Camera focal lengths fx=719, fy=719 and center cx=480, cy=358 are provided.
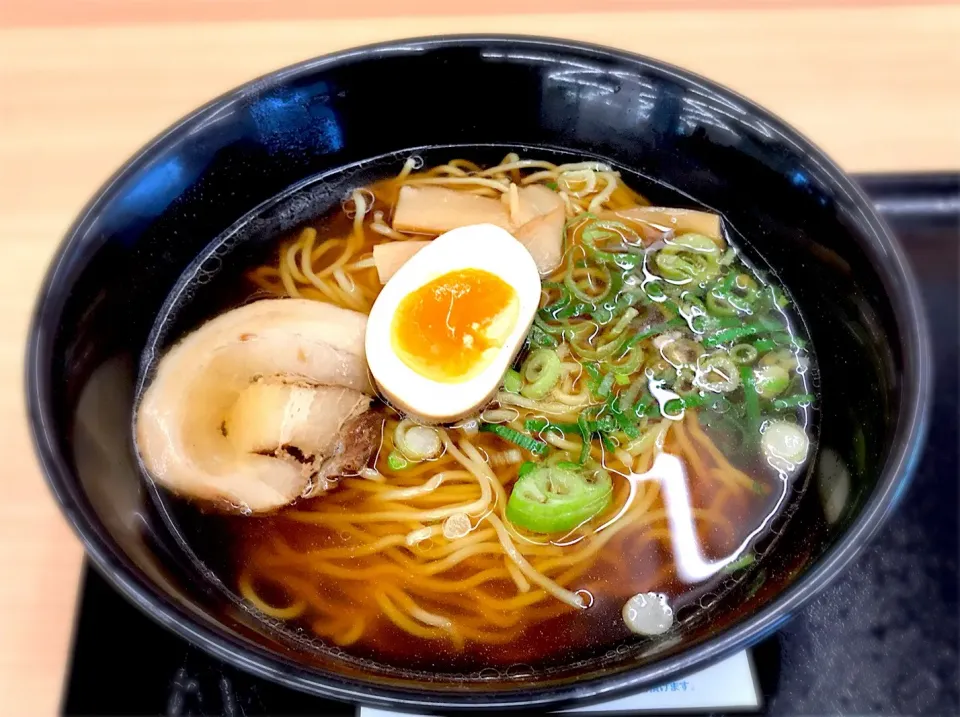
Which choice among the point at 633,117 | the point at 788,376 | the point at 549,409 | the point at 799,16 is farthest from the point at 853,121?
the point at 549,409

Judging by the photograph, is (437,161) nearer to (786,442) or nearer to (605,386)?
(605,386)

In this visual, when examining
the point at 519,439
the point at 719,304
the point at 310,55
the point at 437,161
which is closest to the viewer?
the point at 519,439

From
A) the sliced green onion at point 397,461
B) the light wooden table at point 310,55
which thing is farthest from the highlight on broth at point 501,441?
the light wooden table at point 310,55

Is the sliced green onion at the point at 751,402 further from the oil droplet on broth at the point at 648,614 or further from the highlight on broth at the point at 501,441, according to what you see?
the oil droplet on broth at the point at 648,614

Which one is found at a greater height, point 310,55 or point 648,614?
point 310,55

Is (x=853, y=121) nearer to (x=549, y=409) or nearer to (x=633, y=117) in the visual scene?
(x=633, y=117)

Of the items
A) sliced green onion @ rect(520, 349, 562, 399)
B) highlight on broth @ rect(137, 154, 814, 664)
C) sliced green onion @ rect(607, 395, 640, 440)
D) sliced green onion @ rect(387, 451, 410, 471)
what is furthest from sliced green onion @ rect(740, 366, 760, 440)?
sliced green onion @ rect(387, 451, 410, 471)

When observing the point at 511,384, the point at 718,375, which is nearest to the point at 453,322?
the point at 511,384

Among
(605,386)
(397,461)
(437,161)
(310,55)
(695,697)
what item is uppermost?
(310,55)
